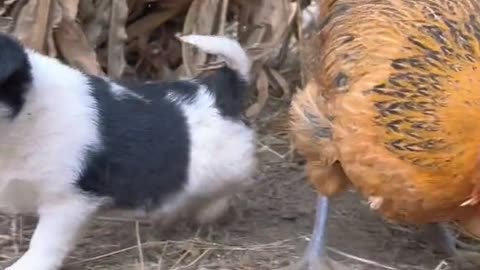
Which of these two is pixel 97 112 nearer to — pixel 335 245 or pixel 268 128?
pixel 335 245

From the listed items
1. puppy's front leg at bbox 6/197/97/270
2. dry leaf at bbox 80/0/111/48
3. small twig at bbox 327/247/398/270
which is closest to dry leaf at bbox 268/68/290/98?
dry leaf at bbox 80/0/111/48

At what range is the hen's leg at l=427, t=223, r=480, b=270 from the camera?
3498 millimetres

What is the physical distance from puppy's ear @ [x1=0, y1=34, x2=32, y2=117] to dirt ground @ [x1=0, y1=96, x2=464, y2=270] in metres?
0.57

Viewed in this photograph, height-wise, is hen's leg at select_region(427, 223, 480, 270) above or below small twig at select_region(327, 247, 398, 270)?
below

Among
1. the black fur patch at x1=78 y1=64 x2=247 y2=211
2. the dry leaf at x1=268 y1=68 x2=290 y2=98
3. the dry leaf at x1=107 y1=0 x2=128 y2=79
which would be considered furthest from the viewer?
the dry leaf at x1=268 y1=68 x2=290 y2=98

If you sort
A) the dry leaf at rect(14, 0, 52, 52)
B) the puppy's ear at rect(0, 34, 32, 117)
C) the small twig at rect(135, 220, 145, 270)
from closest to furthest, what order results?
the puppy's ear at rect(0, 34, 32, 117) < the small twig at rect(135, 220, 145, 270) < the dry leaf at rect(14, 0, 52, 52)

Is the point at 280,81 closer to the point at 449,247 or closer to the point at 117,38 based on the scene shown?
the point at 117,38

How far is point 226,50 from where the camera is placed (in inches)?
134

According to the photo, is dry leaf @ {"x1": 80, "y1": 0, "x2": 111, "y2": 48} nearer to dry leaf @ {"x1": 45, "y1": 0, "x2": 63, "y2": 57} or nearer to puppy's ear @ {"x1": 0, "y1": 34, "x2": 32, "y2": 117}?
dry leaf @ {"x1": 45, "y1": 0, "x2": 63, "y2": 57}

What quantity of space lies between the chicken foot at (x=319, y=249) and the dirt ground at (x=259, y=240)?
0.16 ft

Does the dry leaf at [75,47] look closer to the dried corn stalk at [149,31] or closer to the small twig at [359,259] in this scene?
the dried corn stalk at [149,31]

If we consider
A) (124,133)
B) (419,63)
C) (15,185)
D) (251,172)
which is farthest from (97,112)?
(419,63)

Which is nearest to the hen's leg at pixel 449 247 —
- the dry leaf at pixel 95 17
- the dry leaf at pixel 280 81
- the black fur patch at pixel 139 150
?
the black fur patch at pixel 139 150

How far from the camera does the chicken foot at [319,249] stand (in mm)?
3387
